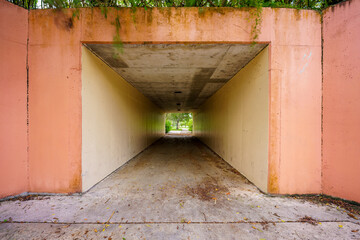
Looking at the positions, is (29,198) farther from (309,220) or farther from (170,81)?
(309,220)

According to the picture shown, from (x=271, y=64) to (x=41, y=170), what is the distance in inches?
221

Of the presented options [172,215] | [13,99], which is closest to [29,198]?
[13,99]

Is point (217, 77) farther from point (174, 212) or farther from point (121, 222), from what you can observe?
point (121, 222)

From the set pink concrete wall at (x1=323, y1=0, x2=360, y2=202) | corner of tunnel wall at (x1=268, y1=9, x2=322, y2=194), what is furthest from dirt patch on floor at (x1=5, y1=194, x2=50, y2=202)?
pink concrete wall at (x1=323, y1=0, x2=360, y2=202)

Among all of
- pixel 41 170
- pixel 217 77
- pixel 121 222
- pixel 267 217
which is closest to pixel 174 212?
pixel 121 222

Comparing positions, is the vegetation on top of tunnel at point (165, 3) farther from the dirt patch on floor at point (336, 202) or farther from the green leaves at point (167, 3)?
the dirt patch on floor at point (336, 202)

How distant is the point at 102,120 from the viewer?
3.77 m

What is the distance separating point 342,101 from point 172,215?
4026 millimetres

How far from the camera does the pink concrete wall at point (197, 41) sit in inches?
117

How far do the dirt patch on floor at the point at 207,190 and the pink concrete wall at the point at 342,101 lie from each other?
222 centimetres

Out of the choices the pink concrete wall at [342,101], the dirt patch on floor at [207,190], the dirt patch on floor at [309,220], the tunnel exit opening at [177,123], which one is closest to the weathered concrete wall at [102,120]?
the dirt patch on floor at [207,190]

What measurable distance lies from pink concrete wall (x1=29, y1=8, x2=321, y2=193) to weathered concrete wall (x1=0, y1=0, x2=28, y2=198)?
16 centimetres

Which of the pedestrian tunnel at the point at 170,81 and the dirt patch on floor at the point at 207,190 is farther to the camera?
the pedestrian tunnel at the point at 170,81

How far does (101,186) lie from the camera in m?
3.37
